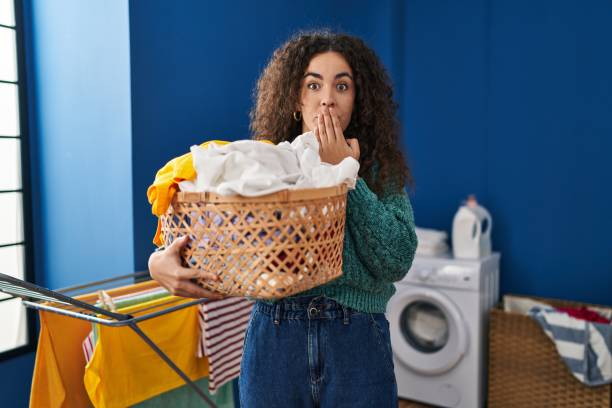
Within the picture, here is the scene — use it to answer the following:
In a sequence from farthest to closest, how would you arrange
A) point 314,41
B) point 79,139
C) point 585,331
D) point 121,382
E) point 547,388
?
point 547,388
point 585,331
point 79,139
point 121,382
point 314,41

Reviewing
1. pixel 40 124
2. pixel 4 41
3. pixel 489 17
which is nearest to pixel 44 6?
pixel 4 41

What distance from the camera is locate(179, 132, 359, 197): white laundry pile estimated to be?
78 centimetres

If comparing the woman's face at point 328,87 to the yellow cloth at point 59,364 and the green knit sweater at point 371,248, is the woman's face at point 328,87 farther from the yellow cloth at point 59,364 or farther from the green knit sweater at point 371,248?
the yellow cloth at point 59,364

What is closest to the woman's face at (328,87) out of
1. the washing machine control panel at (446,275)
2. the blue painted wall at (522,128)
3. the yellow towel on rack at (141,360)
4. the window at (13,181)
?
the yellow towel on rack at (141,360)

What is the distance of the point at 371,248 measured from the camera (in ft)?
3.45

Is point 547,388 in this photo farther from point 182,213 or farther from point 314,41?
point 182,213

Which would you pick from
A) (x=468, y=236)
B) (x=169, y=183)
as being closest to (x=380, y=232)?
(x=169, y=183)

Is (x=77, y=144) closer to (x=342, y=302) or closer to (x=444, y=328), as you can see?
(x=342, y=302)

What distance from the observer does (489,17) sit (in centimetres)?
337

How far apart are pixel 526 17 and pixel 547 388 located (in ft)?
6.98

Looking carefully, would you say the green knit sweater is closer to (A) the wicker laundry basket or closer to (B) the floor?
(A) the wicker laundry basket

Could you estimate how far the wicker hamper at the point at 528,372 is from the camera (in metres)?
2.66

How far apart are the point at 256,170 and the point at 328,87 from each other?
54cm

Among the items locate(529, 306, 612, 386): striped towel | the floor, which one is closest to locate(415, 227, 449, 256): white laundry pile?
locate(529, 306, 612, 386): striped towel
